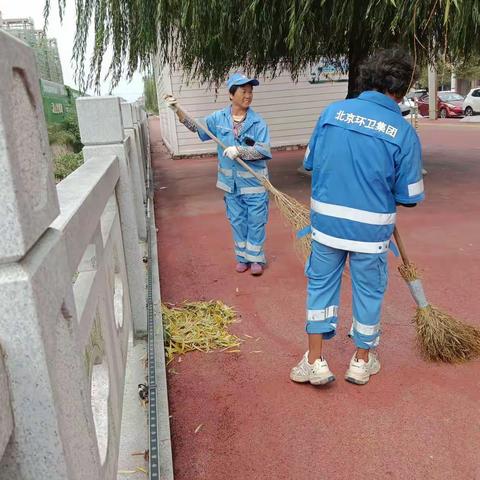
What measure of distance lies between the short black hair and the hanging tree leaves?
3.11 m

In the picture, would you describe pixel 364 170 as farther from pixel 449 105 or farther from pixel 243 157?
pixel 449 105

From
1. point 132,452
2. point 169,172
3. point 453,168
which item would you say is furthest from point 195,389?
point 169,172

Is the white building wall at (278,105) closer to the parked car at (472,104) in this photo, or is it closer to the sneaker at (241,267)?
the sneaker at (241,267)

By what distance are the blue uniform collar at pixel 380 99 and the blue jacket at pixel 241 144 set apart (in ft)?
6.34

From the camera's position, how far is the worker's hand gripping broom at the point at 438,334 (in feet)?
10.1

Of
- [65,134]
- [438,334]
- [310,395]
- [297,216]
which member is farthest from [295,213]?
[65,134]

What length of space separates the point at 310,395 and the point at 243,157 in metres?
2.22

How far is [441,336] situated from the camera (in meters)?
3.05

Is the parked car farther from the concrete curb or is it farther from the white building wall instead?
the concrete curb

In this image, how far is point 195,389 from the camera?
9.88 feet

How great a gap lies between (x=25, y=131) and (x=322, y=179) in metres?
2.00

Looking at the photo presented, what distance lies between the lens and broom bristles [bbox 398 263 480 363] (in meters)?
3.09

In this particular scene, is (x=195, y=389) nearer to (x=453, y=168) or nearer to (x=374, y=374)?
(x=374, y=374)

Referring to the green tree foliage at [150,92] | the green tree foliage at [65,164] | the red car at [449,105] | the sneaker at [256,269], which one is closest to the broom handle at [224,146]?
the sneaker at [256,269]
